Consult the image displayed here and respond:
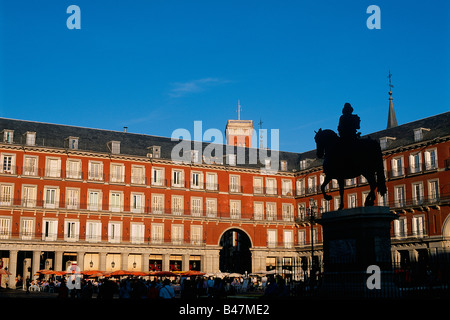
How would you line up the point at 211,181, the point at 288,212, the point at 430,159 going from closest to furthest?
the point at 430,159
the point at 211,181
the point at 288,212

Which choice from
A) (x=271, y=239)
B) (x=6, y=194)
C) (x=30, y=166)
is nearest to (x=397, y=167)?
(x=271, y=239)

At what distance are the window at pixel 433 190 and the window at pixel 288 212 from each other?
2046 cm

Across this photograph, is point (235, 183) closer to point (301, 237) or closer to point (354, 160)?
point (301, 237)

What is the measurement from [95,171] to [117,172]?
2.39 metres

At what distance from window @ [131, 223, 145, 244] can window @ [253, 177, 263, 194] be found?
584 inches

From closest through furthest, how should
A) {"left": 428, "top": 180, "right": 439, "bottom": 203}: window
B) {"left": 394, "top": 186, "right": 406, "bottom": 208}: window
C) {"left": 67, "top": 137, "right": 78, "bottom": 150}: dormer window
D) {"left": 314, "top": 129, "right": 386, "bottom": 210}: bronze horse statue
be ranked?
1. {"left": 314, "top": 129, "right": 386, "bottom": 210}: bronze horse statue
2. {"left": 428, "top": 180, "right": 439, "bottom": 203}: window
3. {"left": 394, "top": 186, "right": 406, "bottom": 208}: window
4. {"left": 67, "top": 137, "right": 78, "bottom": 150}: dormer window

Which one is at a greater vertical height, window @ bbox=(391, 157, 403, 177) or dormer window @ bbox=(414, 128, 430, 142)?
dormer window @ bbox=(414, 128, 430, 142)

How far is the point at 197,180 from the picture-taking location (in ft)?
221

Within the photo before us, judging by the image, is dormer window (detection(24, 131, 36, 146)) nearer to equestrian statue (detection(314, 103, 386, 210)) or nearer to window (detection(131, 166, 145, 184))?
window (detection(131, 166, 145, 184))

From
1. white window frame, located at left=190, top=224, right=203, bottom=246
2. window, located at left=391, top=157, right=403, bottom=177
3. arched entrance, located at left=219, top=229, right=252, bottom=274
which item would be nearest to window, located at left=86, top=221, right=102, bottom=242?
white window frame, located at left=190, top=224, right=203, bottom=246

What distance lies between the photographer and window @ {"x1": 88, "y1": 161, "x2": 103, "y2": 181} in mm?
61938

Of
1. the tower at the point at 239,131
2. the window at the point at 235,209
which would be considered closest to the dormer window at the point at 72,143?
the window at the point at 235,209
